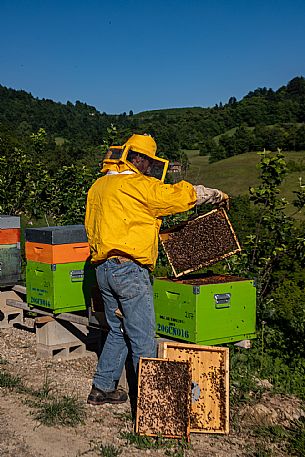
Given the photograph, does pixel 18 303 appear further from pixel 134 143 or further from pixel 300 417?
pixel 300 417

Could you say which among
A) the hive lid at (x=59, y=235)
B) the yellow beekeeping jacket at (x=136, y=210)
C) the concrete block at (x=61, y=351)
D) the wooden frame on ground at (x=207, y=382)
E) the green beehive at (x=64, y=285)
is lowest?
the concrete block at (x=61, y=351)

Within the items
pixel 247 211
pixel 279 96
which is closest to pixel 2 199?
Answer: pixel 247 211

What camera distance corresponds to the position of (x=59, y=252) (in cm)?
569

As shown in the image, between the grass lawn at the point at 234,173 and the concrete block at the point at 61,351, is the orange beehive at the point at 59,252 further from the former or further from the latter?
the grass lawn at the point at 234,173

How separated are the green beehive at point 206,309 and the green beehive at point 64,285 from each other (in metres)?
1.00

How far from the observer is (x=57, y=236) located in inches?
222

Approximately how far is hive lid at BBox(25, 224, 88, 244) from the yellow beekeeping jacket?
119 centimetres

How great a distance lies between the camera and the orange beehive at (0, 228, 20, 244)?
653 cm

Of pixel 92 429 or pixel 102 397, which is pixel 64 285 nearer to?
pixel 102 397

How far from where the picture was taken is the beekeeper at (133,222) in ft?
14.5

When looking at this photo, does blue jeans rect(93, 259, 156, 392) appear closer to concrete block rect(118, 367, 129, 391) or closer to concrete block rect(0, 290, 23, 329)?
concrete block rect(118, 367, 129, 391)

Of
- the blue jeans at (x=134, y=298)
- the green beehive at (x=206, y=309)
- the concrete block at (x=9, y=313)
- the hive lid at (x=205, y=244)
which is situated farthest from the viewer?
the concrete block at (x=9, y=313)

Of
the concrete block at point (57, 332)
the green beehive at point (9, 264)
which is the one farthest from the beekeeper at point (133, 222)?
the green beehive at point (9, 264)

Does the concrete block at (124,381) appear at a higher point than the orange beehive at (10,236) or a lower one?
lower
